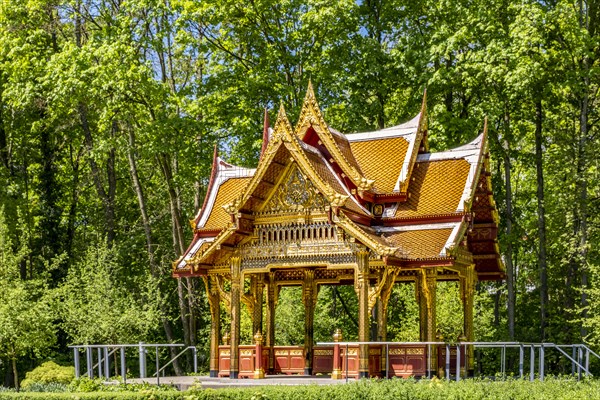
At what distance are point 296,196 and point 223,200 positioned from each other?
5.52 metres

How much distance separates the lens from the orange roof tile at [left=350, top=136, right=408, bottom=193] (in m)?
27.8

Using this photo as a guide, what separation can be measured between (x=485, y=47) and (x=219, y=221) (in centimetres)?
1614

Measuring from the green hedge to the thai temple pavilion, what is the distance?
3121 millimetres

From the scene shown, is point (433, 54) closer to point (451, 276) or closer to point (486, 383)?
point (451, 276)

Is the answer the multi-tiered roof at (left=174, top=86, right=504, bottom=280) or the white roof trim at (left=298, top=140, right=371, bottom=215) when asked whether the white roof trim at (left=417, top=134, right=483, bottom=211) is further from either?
the white roof trim at (left=298, top=140, right=371, bottom=215)

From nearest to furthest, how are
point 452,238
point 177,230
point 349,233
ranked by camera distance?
point 349,233
point 452,238
point 177,230

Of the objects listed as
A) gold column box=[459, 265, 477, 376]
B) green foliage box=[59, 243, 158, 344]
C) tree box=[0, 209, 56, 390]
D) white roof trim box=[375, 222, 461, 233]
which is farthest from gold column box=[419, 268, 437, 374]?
tree box=[0, 209, 56, 390]

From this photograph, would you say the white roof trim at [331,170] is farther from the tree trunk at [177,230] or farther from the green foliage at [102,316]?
the tree trunk at [177,230]

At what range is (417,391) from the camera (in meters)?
19.9

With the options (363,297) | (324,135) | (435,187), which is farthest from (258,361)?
(435,187)

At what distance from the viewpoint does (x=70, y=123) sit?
48344 mm

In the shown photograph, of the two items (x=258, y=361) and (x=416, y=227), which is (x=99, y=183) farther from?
(x=416, y=227)

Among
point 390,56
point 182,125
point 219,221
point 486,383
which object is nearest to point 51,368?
point 219,221

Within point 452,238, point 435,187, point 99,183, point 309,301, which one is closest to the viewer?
point 452,238
